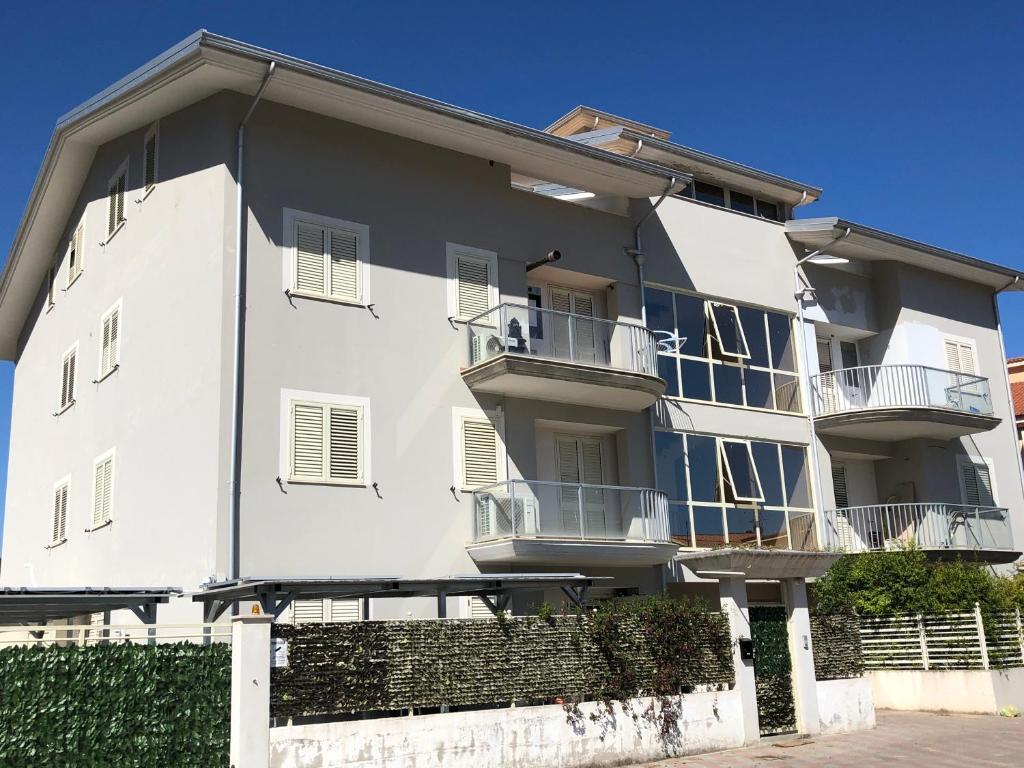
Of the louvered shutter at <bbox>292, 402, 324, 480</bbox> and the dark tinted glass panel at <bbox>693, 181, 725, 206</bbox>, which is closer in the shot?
the louvered shutter at <bbox>292, 402, 324, 480</bbox>

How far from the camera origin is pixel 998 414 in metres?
30.3

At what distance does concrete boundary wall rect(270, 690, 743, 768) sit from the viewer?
40.6ft

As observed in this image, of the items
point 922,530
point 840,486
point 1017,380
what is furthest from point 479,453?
point 1017,380

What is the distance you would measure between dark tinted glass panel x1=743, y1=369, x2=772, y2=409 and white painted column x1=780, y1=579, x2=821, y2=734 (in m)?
8.38

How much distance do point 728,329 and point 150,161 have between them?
42.9 ft

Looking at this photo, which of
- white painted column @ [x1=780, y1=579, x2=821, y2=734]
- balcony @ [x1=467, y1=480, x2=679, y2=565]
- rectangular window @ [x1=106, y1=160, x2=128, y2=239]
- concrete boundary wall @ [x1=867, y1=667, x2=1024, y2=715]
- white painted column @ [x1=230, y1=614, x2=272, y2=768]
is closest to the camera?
white painted column @ [x1=230, y1=614, x2=272, y2=768]

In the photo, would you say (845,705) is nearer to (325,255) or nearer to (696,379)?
(696,379)

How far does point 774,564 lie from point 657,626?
383 centimetres

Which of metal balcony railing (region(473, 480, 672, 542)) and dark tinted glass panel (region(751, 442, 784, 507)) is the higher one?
dark tinted glass panel (region(751, 442, 784, 507))

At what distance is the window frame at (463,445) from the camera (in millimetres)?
19672

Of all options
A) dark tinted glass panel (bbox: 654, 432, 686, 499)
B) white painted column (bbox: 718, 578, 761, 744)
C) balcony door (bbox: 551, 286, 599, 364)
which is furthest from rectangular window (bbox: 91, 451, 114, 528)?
white painted column (bbox: 718, 578, 761, 744)

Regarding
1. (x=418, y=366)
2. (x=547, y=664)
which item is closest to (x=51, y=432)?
(x=418, y=366)

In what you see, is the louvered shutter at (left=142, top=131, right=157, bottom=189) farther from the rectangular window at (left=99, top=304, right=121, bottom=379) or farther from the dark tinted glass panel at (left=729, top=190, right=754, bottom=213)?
the dark tinted glass panel at (left=729, top=190, right=754, bottom=213)

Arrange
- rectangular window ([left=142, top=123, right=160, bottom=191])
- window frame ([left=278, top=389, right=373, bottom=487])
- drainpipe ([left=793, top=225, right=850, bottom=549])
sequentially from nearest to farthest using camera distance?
window frame ([left=278, top=389, right=373, bottom=487]), rectangular window ([left=142, top=123, right=160, bottom=191]), drainpipe ([left=793, top=225, right=850, bottom=549])
